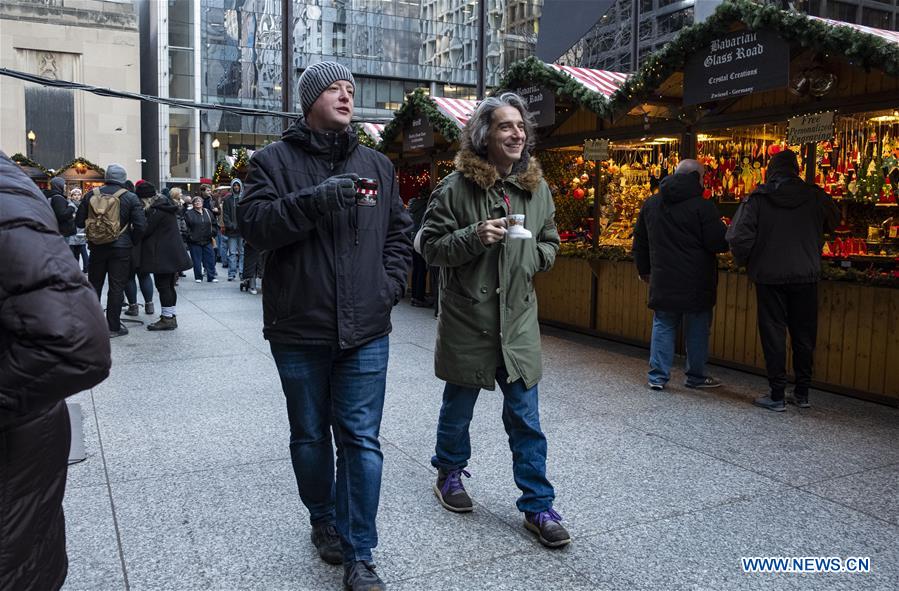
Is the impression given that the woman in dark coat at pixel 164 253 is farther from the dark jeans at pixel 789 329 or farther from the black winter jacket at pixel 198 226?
the dark jeans at pixel 789 329

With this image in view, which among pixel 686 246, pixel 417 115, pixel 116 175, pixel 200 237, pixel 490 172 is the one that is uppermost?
pixel 417 115

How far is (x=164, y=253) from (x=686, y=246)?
20.1 ft

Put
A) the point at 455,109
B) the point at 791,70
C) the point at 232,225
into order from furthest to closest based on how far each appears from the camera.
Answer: the point at 232,225, the point at 455,109, the point at 791,70

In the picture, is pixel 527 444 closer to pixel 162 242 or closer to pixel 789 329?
pixel 789 329

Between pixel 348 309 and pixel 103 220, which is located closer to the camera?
pixel 348 309

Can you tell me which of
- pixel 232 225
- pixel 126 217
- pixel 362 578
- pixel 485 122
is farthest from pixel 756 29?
pixel 232 225

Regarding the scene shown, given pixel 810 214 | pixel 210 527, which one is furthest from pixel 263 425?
pixel 810 214

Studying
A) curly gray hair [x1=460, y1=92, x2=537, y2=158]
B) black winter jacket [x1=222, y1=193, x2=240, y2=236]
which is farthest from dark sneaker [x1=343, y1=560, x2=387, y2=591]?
black winter jacket [x1=222, y1=193, x2=240, y2=236]

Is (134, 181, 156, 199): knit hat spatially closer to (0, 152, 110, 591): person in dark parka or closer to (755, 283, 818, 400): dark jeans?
(755, 283, 818, 400): dark jeans

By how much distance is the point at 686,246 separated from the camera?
6.65 m

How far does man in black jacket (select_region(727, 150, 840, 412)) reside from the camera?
5.97 m

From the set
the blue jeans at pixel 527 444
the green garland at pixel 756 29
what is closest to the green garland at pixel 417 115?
the green garland at pixel 756 29

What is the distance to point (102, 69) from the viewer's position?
52.4 m

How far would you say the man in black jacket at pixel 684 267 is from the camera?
662 cm
